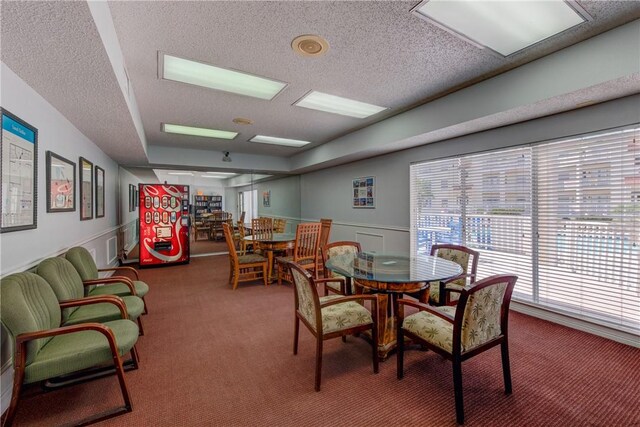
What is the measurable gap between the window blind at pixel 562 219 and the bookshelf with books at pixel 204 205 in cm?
706

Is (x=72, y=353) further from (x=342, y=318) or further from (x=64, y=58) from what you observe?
(x=64, y=58)

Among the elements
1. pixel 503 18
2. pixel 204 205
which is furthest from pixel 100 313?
pixel 204 205

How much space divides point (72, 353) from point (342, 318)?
1.70 metres

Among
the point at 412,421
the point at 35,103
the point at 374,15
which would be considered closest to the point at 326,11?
the point at 374,15

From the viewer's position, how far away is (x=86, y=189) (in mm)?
3689

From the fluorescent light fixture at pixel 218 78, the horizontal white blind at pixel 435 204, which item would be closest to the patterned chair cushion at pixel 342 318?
the fluorescent light fixture at pixel 218 78

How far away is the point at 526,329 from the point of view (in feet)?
9.37

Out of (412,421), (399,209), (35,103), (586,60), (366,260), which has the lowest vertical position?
(412,421)

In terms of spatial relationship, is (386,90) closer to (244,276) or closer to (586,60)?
(586,60)

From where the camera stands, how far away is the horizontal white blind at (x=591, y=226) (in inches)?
99.0

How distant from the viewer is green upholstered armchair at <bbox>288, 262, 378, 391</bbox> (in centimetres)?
195

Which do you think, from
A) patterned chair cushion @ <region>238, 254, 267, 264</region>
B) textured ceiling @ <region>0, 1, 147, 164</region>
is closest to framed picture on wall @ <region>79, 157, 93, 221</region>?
textured ceiling @ <region>0, 1, 147, 164</region>

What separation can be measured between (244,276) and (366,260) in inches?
103

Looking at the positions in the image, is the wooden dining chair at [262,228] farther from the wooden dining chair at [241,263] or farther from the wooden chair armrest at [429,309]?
the wooden chair armrest at [429,309]
